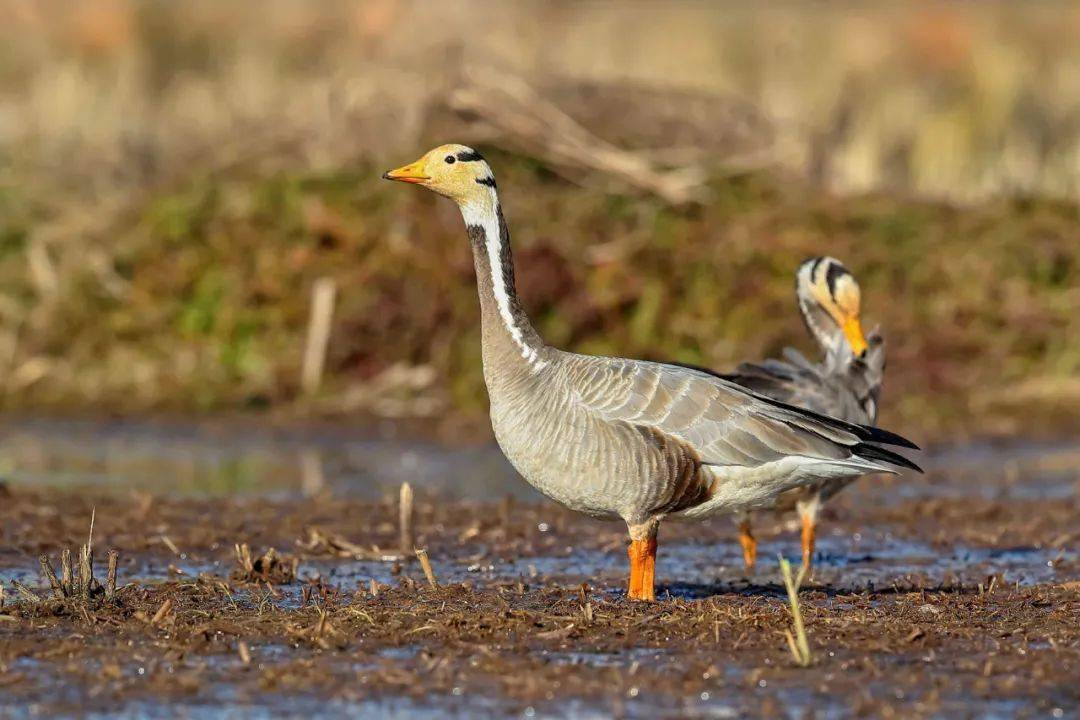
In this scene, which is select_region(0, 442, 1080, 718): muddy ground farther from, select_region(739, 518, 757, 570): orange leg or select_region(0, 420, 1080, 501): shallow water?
select_region(0, 420, 1080, 501): shallow water

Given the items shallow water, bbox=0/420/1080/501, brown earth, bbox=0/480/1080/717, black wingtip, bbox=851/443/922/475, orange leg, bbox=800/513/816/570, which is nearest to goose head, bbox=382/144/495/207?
brown earth, bbox=0/480/1080/717

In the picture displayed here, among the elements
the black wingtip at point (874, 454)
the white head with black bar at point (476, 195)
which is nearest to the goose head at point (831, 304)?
the black wingtip at point (874, 454)

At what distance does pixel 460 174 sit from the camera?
9.35m

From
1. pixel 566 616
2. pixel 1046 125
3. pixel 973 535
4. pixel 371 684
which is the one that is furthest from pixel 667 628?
pixel 1046 125

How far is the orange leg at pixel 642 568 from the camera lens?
8.54 metres

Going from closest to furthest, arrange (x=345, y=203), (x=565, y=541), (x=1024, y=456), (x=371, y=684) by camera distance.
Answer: (x=371, y=684) < (x=565, y=541) < (x=1024, y=456) < (x=345, y=203)

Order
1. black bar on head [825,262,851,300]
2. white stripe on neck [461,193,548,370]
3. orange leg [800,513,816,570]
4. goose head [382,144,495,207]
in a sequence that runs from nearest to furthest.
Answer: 1. white stripe on neck [461,193,548,370]
2. goose head [382,144,495,207]
3. orange leg [800,513,816,570]
4. black bar on head [825,262,851,300]

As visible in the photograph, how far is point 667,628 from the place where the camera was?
743 centimetres

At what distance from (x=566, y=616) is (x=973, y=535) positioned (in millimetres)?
4538

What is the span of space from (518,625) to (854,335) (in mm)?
4717

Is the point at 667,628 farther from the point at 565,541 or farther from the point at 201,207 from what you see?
the point at 201,207

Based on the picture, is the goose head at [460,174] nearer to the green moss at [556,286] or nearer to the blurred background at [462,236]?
the blurred background at [462,236]

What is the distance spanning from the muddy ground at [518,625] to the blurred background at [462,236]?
4738mm

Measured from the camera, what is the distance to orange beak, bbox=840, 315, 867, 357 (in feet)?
36.8
